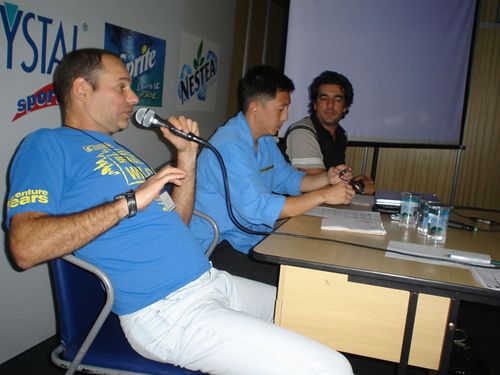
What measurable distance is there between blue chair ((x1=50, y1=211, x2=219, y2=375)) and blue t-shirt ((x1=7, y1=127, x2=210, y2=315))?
0.07 meters

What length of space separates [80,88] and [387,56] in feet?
9.73

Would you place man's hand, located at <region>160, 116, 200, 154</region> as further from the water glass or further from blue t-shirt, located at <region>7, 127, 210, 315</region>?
the water glass

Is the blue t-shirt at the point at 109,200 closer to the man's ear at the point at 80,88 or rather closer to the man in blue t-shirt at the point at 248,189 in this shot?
the man's ear at the point at 80,88

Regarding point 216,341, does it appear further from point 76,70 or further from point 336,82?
point 336,82

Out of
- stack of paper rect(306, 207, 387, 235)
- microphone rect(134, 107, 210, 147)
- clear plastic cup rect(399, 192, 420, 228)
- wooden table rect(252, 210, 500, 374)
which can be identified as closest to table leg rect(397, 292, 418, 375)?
wooden table rect(252, 210, 500, 374)

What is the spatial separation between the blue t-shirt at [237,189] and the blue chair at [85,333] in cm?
63

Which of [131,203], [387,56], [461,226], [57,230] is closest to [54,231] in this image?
[57,230]

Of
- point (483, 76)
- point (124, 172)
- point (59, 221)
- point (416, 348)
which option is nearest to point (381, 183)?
point (483, 76)

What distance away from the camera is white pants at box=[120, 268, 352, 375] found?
110cm

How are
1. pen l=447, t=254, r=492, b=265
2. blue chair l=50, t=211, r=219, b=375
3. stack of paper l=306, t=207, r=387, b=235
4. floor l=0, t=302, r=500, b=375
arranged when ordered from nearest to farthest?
blue chair l=50, t=211, r=219, b=375 < pen l=447, t=254, r=492, b=265 < stack of paper l=306, t=207, r=387, b=235 < floor l=0, t=302, r=500, b=375

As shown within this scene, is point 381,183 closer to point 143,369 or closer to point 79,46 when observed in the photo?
point 79,46

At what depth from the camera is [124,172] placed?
4.37ft

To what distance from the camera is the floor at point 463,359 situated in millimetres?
1888

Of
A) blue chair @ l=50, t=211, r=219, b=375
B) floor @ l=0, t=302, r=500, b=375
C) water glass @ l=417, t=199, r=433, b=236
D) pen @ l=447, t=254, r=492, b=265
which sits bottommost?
floor @ l=0, t=302, r=500, b=375
